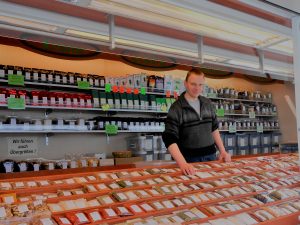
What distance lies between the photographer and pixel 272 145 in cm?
827

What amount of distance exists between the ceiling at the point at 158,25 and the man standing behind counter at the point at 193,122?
0.71 feet

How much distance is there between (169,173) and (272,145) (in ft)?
22.6

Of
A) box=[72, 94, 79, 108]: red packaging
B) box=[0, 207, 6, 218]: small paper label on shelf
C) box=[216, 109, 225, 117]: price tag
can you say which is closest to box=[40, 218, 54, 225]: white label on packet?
box=[0, 207, 6, 218]: small paper label on shelf

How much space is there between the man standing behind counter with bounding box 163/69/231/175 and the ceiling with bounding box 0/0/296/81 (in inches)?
8.5

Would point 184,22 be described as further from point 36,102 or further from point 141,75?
point 141,75

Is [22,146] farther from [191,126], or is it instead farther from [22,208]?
[22,208]

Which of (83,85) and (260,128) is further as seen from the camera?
(260,128)

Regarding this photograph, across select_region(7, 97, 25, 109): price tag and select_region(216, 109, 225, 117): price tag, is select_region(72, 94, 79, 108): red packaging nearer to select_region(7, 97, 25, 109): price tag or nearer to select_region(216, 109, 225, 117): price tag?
Result: select_region(7, 97, 25, 109): price tag

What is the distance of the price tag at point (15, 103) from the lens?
4.44 meters

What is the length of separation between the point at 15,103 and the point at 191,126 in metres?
2.74

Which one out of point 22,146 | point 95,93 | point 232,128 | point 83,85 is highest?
point 83,85

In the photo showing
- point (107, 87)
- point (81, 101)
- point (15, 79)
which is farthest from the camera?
point (107, 87)

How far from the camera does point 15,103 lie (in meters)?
4.51

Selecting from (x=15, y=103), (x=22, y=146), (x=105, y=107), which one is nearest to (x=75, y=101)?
(x=105, y=107)
